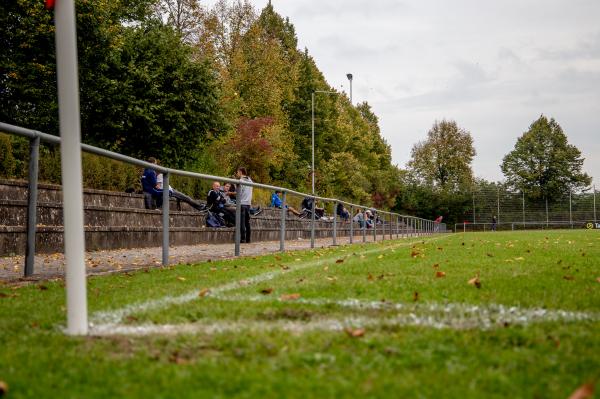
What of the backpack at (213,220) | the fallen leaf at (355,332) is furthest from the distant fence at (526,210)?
the fallen leaf at (355,332)

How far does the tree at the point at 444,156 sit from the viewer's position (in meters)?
93.2

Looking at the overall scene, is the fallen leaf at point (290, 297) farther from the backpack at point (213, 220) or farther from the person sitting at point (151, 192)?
the backpack at point (213, 220)

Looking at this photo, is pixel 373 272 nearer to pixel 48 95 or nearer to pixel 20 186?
pixel 20 186

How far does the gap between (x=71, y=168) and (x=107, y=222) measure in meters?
8.58

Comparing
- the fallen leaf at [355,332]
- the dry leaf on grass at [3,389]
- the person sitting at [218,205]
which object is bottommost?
the dry leaf on grass at [3,389]

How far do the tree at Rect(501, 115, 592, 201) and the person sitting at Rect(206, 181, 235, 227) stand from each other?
255ft

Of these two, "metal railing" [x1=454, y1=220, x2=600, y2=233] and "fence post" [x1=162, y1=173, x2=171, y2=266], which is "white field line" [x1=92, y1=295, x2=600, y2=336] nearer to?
"fence post" [x1=162, y1=173, x2=171, y2=266]

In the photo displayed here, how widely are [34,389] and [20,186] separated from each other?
7116 millimetres

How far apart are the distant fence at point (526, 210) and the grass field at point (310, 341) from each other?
7719 centimetres

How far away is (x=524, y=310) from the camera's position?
4.01 m

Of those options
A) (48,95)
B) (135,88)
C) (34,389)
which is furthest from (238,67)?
→ (34,389)

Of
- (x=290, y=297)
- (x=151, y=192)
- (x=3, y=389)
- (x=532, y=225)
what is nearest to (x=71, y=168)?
(x=3, y=389)

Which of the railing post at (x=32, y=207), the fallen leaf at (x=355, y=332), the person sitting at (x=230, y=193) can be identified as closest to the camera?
the fallen leaf at (x=355, y=332)

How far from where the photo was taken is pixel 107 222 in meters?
11.7
